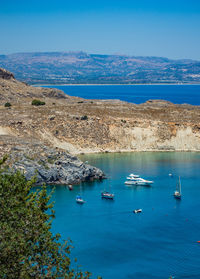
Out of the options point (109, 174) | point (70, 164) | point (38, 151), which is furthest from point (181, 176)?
point (38, 151)

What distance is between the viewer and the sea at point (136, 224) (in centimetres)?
3947

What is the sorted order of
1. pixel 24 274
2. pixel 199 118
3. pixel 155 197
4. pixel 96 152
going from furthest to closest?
1. pixel 199 118
2. pixel 96 152
3. pixel 155 197
4. pixel 24 274

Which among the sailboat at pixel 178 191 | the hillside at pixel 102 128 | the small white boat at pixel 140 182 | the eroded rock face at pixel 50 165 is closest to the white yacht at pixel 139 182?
the small white boat at pixel 140 182

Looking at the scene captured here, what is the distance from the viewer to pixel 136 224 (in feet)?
163

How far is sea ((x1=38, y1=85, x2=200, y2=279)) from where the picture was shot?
39.5 meters

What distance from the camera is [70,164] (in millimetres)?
67750

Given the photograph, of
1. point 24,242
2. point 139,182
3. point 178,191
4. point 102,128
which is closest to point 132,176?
point 139,182

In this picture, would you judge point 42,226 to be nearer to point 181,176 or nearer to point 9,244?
point 9,244

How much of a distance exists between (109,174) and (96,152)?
17780mm

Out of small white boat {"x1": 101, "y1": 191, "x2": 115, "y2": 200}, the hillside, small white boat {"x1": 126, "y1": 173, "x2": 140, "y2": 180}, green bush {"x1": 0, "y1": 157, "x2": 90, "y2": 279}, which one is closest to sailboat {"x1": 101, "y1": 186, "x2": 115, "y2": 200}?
small white boat {"x1": 101, "y1": 191, "x2": 115, "y2": 200}

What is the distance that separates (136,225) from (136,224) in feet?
1.04

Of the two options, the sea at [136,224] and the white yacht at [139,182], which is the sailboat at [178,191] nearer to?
the sea at [136,224]

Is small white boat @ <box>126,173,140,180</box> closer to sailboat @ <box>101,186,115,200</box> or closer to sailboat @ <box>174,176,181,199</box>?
sailboat @ <box>174,176,181,199</box>

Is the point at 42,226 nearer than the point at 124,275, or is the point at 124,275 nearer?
the point at 42,226
